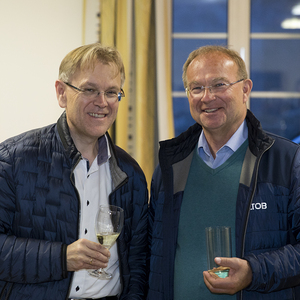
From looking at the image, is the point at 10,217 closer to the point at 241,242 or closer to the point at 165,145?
the point at 165,145

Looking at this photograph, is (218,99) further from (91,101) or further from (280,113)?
(280,113)

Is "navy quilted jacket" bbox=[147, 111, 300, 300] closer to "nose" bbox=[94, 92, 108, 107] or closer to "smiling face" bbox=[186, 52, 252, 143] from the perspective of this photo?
"smiling face" bbox=[186, 52, 252, 143]

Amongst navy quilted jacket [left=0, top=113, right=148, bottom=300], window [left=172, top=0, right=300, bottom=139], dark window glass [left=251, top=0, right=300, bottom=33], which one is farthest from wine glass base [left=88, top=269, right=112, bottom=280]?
dark window glass [left=251, top=0, right=300, bottom=33]

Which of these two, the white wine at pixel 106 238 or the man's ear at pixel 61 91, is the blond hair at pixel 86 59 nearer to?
the man's ear at pixel 61 91

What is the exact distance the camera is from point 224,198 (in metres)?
1.72

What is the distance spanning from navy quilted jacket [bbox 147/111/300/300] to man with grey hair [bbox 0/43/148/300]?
14cm

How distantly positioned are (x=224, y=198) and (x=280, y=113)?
8.07ft

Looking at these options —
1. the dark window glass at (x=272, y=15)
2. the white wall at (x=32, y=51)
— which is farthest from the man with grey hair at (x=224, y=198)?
the dark window glass at (x=272, y=15)

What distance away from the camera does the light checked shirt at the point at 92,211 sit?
1638 millimetres

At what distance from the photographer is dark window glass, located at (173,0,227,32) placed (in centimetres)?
381

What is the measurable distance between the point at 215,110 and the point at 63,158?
2.55 ft

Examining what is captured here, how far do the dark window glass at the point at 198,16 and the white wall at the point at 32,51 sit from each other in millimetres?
1016

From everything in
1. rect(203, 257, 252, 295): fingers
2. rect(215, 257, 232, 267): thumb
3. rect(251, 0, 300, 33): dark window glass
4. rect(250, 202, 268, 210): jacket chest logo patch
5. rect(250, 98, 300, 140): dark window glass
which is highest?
rect(251, 0, 300, 33): dark window glass

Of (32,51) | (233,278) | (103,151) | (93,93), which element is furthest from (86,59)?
(32,51)
